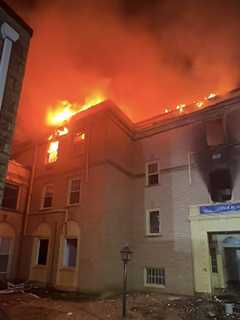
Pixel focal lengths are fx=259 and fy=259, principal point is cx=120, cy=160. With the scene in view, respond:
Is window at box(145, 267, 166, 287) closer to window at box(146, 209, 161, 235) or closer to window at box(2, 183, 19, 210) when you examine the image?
window at box(146, 209, 161, 235)

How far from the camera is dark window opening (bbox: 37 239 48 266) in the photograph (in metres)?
15.8

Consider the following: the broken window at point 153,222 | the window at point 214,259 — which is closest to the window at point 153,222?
the broken window at point 153,222

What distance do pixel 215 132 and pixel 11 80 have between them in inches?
487

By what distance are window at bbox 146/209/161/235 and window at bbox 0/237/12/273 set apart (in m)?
8.76

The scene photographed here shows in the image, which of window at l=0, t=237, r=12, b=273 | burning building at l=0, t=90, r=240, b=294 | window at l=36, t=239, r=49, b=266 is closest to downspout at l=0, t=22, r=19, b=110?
burning building at l=0, t=90, r=240, b=294

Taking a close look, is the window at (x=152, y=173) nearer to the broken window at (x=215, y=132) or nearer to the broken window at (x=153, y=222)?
the broken window at (x=153, y=222)

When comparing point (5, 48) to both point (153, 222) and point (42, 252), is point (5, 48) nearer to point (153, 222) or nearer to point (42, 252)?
point (153, 222)

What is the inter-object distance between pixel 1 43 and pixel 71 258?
12.0 m

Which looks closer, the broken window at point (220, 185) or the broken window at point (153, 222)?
the broken window at point (220, 185)

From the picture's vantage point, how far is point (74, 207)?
15.1 metres

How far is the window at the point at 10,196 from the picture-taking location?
17.0m

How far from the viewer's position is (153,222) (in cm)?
1567

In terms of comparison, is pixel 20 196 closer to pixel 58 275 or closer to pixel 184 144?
pixel 58 275

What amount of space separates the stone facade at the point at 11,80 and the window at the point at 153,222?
11184mm
